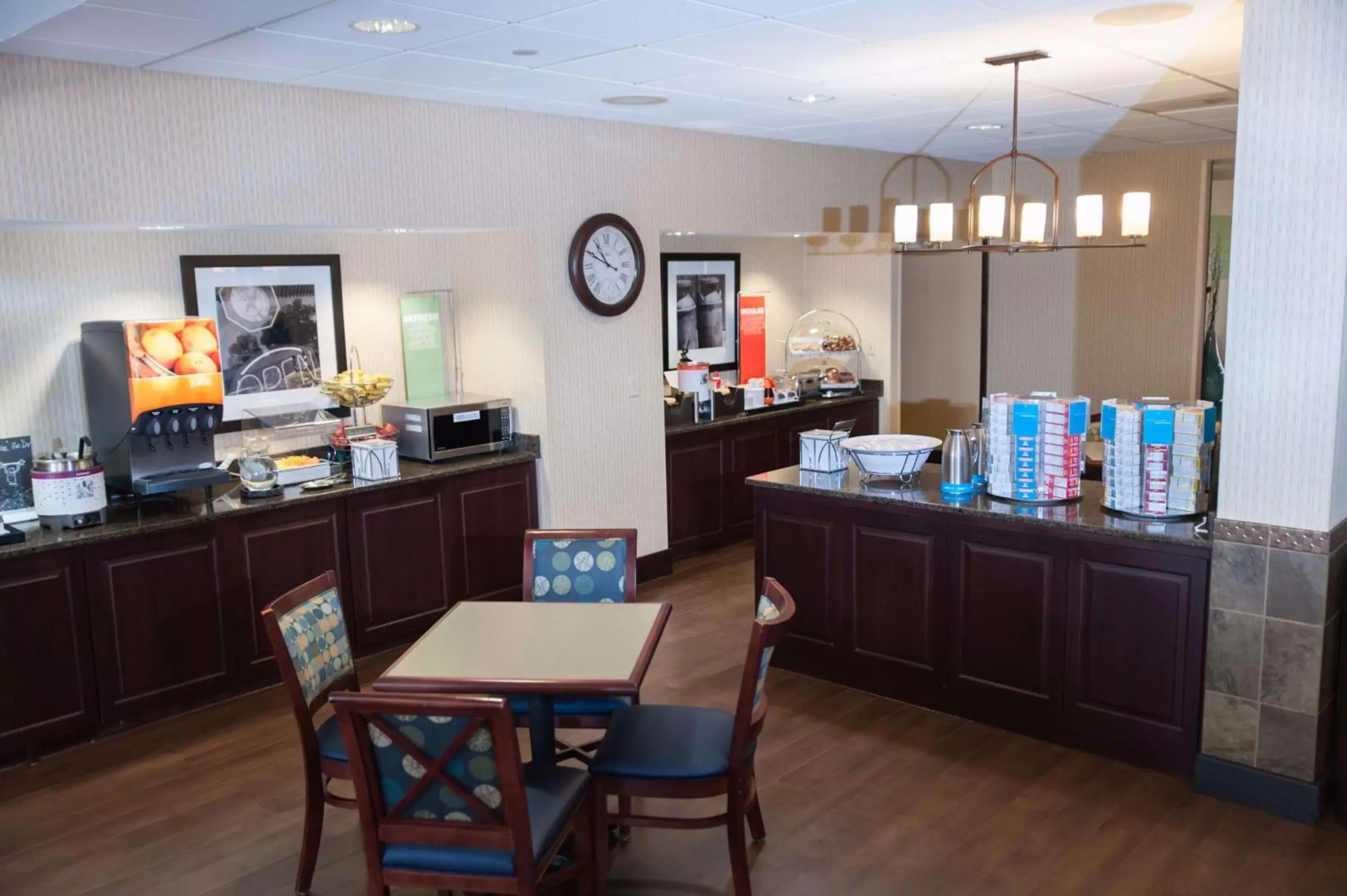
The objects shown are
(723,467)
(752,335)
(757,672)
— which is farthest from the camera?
(752,335)

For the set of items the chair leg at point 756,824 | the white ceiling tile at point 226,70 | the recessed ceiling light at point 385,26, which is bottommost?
the chair leg at point 756,824

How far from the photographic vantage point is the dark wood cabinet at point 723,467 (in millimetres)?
6398

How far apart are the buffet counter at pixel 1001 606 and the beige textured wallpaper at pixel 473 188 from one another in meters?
1.34

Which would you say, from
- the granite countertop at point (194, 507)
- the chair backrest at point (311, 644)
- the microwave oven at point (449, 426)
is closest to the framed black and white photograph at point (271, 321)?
the microwave oven at point (449, 426)

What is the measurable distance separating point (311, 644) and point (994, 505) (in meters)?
2.45

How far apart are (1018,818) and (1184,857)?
1.56 feet

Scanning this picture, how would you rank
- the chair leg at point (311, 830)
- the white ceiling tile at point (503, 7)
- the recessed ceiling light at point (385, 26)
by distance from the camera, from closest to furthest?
the chair leg at point (311, 830) < the white ceiling tile at point (503, 7) < the recessed ceiling light at point (385, 26)

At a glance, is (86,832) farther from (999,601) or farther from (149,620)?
(999,601)

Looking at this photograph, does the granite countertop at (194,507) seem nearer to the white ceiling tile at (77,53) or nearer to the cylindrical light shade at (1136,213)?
the white ceiling tile at (77,53)

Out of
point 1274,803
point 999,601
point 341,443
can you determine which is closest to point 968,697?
point 999,601

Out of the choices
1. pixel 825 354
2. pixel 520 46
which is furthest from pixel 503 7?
pixel 825 354

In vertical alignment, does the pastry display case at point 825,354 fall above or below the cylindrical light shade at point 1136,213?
below

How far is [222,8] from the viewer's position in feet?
10.1

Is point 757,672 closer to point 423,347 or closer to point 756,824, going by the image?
point 756,824
